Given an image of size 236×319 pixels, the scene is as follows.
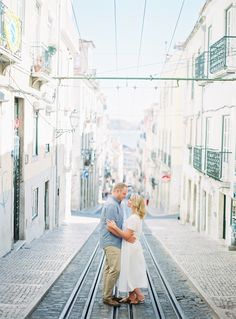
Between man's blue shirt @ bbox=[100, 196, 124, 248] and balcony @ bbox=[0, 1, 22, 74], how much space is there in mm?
5075

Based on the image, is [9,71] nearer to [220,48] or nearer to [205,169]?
[220,48]

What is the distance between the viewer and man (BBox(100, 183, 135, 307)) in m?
9.04

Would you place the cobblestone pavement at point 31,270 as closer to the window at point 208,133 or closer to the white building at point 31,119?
the white building at point 31,119

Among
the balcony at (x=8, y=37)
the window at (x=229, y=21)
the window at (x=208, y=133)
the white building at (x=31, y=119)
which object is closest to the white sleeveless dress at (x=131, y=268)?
the white building at (x=31, y=119)

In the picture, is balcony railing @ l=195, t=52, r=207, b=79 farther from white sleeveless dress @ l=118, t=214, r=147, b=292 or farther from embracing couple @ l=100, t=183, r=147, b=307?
white sleeveless dress @ l=118, t=214, r=147, b=292

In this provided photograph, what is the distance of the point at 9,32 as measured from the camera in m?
13.2

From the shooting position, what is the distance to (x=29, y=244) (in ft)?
56.5

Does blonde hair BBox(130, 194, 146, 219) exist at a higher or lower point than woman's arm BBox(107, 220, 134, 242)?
higher

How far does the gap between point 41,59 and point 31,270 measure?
779 centimetres

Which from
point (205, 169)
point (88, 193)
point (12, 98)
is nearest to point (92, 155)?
point (88, 193)

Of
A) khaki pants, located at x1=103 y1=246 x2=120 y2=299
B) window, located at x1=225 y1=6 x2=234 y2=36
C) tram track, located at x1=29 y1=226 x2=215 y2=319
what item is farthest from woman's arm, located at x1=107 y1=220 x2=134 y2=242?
window, located at x1=225 y1=6 x2=234 y2=36

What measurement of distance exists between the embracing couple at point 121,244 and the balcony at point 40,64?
9.15 meters

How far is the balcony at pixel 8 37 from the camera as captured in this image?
500 inches

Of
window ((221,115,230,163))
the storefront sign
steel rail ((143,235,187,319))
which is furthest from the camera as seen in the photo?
window ((221,115,230,163))
